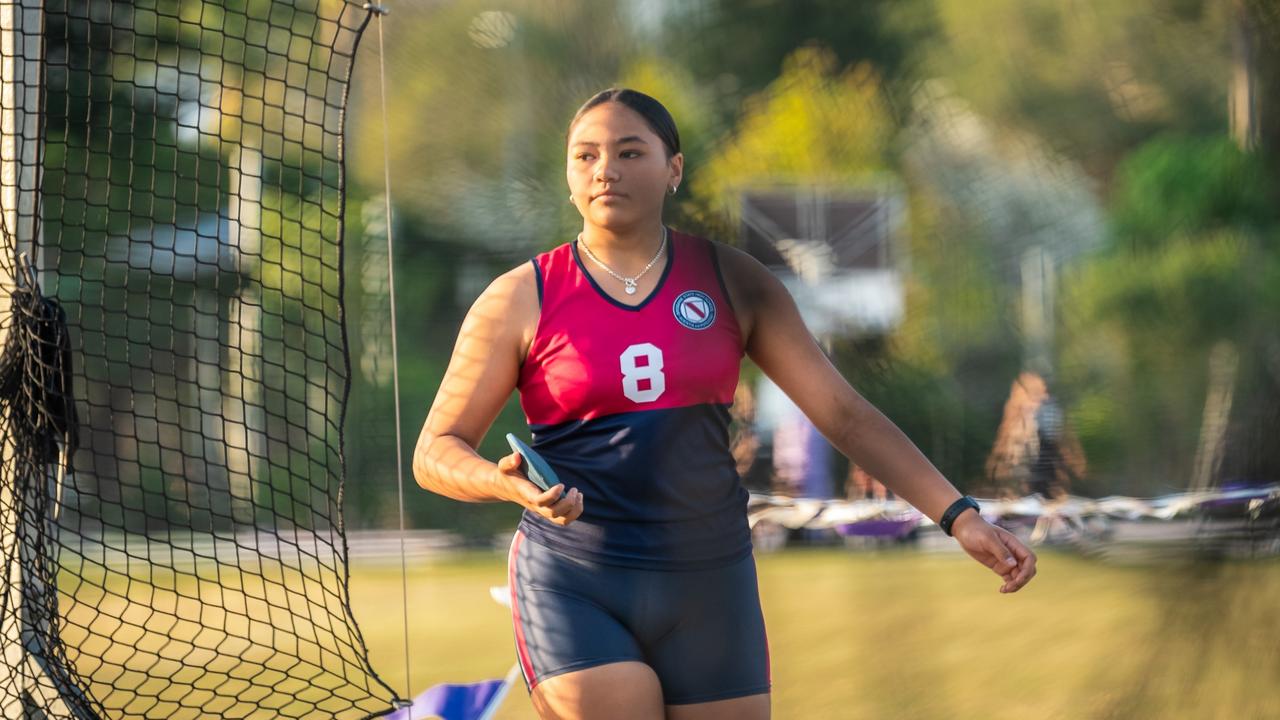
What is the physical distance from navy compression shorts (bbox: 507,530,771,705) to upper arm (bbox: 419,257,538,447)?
0.74ft

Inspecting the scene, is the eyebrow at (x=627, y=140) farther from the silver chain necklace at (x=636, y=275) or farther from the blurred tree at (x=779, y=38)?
the blurred tree at (x=779, y=38)

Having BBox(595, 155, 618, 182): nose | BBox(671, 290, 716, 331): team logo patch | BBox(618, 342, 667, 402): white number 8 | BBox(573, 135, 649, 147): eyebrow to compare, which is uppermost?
BBox(573, 135, 649, 147): eyebrow

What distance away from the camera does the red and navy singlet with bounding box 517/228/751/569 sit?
1.93 metres

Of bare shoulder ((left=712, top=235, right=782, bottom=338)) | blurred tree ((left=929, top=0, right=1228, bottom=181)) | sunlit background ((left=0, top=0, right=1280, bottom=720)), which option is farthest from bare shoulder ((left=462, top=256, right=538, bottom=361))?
blurred tree ((left=929, top=0, right=1228, bottom=181))

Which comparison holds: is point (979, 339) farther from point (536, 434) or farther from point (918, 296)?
point (536, 434)

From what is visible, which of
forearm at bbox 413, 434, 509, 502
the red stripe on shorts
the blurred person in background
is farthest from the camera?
the blurred person in background

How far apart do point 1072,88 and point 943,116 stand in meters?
0.70

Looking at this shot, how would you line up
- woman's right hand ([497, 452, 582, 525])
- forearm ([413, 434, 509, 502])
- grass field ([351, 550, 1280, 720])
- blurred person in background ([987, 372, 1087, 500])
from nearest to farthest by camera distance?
1. woman's right hand ([497, 452, 582, 525])
2. forearm ([413, 434, 509, 502])
3. grass field ([351, 550, 1280, 720])
4. blurred person in background ([987, 372, 1087, 500])

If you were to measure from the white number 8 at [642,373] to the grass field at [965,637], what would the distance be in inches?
114

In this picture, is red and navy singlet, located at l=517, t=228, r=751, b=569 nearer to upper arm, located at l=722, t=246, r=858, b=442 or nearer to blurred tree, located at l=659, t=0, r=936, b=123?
upper arm, located at l=722, t=246, r=858, b=442

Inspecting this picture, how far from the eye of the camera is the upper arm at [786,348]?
211cm

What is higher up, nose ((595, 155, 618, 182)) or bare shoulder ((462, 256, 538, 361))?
nose ((595, 155, 618, 182))

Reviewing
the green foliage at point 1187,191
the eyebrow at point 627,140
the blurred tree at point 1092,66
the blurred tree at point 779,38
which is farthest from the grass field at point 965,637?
the eyebrow at point 627,140

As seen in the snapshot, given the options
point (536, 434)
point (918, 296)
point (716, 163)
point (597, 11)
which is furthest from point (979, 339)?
point (536, 434)
